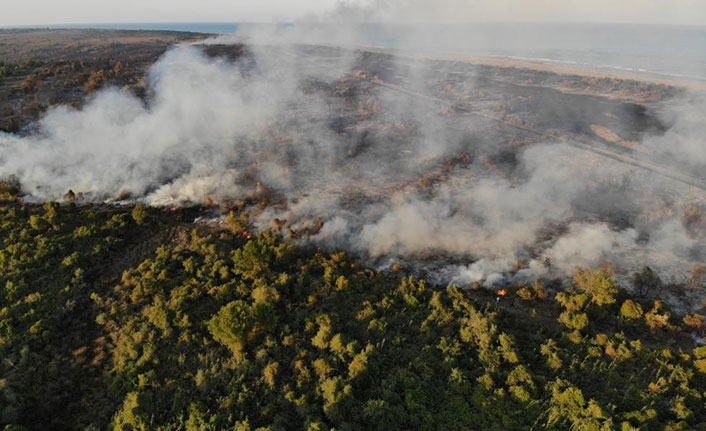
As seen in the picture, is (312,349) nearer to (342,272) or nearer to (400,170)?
(342,272)

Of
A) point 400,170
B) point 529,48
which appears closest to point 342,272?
point 400,170

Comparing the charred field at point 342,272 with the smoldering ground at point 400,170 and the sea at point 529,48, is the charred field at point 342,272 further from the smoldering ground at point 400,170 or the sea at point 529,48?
the sea at point 529,48

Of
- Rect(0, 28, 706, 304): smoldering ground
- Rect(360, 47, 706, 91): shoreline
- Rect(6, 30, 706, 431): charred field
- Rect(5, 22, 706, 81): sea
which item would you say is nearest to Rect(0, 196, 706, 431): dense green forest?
Rect(6, 30, 706, 431): charred field

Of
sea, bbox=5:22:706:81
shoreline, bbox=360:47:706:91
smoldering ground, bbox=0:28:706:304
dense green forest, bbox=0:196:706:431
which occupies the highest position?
sea, bbox=5:22:706:81

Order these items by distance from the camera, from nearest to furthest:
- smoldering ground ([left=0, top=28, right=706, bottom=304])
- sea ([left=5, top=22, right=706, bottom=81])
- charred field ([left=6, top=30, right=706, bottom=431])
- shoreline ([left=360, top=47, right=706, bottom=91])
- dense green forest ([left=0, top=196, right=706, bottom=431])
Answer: dense green forest ([left=0, top=196, right=706, bottom=431])
charred field ([left=6, top=30, right=706, bottom=431])
smoldering ground ([left=0, top=28, right=706, bottom=304])
shoreline ([left=360, top=47, right=706, bottom=91])
sea ([left=5, top=22, right=706, bottom=81])

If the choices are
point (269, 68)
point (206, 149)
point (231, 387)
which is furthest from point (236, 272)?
point (269, 68)

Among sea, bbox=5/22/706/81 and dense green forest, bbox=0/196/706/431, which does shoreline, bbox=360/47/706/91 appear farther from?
dense green forest, bbox=0/196/706/431
